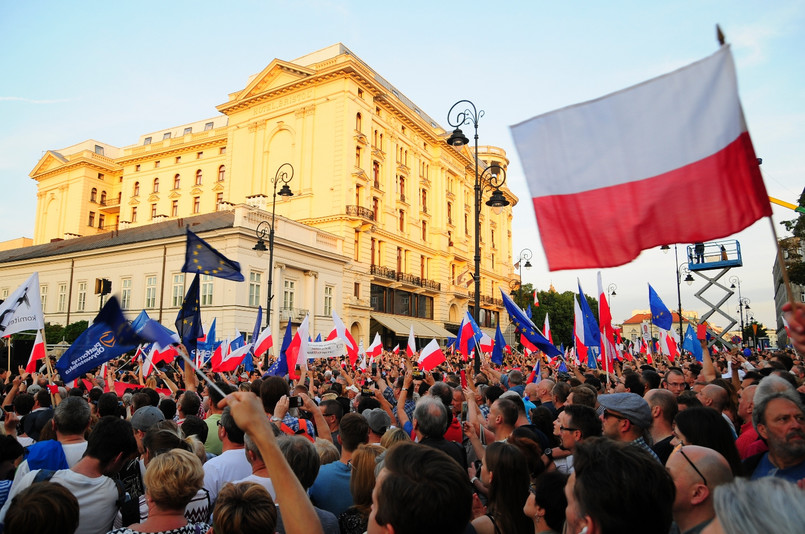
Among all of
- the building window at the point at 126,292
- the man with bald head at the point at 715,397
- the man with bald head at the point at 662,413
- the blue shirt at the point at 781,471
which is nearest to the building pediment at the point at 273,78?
the building window at the point at 126,292

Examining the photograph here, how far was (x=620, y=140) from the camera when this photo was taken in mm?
3562

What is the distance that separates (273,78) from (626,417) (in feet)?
144

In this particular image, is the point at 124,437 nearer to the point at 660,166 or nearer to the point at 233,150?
the point at 660,166

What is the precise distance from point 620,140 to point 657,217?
1.84ft

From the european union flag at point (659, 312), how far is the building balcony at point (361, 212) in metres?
25.7

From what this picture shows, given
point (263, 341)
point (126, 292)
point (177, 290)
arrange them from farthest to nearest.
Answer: point (126, 292) < point (177, 290) < point (263, 341)

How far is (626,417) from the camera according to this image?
402 centimetres

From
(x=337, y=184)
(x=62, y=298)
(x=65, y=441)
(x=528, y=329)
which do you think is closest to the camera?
(x=65, y=441)

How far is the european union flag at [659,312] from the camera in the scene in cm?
1622

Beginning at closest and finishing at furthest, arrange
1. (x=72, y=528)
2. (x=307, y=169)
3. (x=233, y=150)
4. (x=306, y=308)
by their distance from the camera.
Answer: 1. (x=72, y=528)
2. (x=306, y=308)
3. (x=307, y=169)
4. (x=233, y=150)

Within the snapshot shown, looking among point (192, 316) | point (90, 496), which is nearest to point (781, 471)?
point (90, 496)

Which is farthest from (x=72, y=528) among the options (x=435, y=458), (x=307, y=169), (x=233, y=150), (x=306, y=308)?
(x=233, y=150)

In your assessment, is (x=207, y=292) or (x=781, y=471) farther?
(x=207, y=292)

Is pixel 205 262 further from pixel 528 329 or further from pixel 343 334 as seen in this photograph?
pixel 343 334
